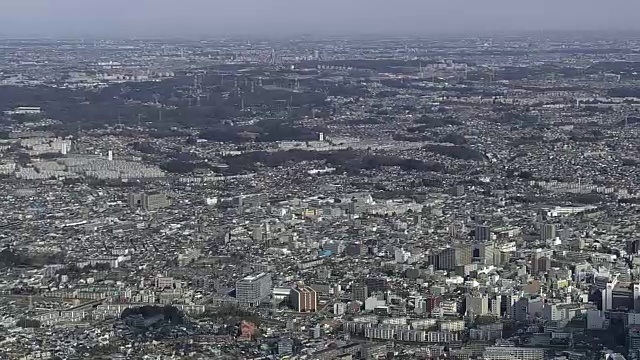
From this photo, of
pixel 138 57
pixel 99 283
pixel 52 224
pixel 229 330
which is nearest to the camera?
pixel 229 330

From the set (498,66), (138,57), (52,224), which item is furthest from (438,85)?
(52,224)

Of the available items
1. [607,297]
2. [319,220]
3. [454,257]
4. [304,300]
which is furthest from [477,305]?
[319,220]

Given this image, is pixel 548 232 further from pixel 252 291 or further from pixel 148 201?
pixel 148 201

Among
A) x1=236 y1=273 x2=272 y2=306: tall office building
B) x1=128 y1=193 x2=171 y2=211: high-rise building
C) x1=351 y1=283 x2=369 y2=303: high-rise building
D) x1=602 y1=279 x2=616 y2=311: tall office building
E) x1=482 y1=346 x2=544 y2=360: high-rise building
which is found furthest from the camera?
x1=128 y1=193 x2=171 y2=211: high-rise building

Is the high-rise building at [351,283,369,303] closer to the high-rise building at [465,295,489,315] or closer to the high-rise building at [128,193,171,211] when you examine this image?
the high-rise building at [465,295,489,315]

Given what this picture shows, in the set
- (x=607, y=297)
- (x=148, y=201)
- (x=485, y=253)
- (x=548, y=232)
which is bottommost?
(x=148, y=201)

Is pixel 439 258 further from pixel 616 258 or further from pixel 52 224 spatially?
pixel 52 224

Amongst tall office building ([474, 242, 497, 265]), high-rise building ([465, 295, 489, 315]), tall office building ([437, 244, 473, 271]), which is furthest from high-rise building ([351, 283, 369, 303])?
tall office building ([474, 242, 497, 265])
